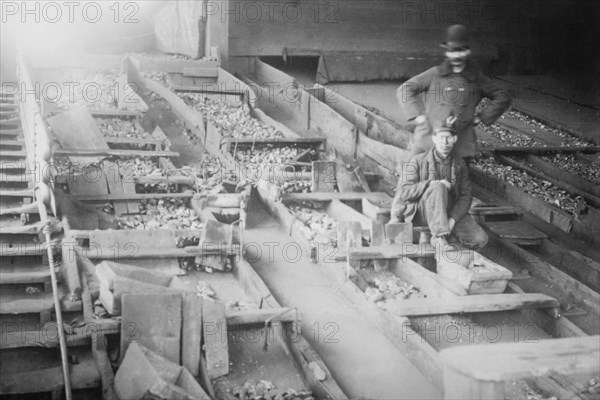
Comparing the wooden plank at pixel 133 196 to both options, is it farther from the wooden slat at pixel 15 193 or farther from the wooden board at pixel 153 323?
the wooden board at pixel 153 323

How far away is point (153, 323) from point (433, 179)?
10.2 feet

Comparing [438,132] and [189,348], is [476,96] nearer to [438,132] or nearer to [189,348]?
[438,132]

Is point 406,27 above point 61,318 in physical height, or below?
above

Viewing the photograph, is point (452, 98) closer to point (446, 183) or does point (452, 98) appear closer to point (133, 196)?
point (446, 183)

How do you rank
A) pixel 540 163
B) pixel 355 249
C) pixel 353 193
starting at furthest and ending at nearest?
pixel 540 163
pixel 353 193
pixel 355 249

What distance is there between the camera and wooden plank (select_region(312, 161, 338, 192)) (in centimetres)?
851

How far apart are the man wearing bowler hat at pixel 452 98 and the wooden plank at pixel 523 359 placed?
3537 millimetres

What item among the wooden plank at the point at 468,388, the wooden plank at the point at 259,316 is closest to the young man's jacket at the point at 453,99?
the wooden plank at the point at 259,316

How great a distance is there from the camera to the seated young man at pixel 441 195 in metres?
6.49

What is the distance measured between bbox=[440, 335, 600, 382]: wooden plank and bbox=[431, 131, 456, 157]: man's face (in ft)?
9.52

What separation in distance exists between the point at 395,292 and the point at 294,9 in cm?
949

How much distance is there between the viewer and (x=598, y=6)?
16.8 m

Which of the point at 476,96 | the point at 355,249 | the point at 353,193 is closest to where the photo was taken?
the point at 355,249

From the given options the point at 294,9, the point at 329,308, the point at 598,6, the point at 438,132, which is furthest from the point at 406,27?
the point at 329,308
